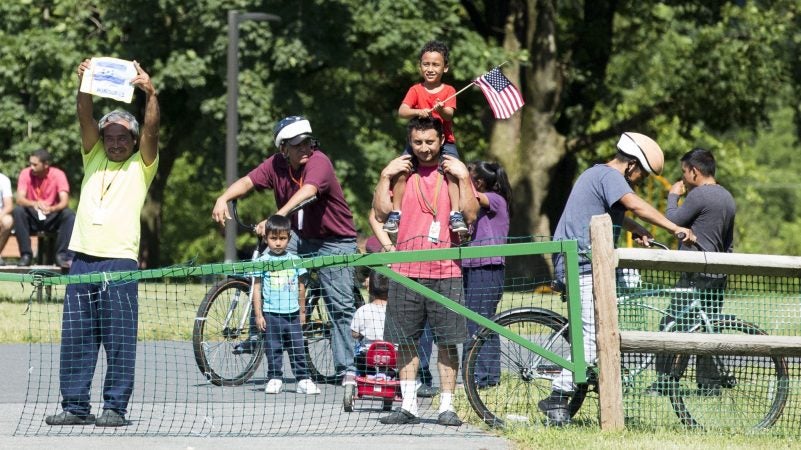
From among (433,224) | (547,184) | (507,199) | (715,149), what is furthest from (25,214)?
(715,149)

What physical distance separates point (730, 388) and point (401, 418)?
6.12ft

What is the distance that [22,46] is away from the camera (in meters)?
27.2

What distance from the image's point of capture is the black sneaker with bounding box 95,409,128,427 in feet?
24.6

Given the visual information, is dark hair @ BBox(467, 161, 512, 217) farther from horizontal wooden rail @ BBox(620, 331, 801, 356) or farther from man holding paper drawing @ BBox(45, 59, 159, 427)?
man holding paper drawing @ BBox(45, 59, 159, 427)

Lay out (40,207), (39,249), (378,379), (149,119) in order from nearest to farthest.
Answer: (149,119)
(378,379)
(40,207)
(39,249)

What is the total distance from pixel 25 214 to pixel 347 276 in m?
8.16

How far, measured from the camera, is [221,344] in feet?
30.3

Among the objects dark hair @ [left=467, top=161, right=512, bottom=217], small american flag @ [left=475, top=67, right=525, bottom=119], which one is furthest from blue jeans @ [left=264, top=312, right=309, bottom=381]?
small american flag @ [left=475, top=67, right=525, bottom=119]

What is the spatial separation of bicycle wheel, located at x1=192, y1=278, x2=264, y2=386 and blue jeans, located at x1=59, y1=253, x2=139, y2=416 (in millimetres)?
1591

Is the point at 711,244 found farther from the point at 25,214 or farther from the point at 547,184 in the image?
the point at 547,184

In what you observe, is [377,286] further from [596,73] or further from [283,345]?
[596,73]

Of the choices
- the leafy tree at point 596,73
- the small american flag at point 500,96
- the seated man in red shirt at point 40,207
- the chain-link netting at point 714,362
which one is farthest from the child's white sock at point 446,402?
the leafy tree at point 596,73

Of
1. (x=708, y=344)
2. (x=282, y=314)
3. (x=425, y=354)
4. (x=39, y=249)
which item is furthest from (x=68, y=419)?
(x=39, y=249)

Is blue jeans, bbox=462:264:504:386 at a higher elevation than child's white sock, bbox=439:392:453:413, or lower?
higher
